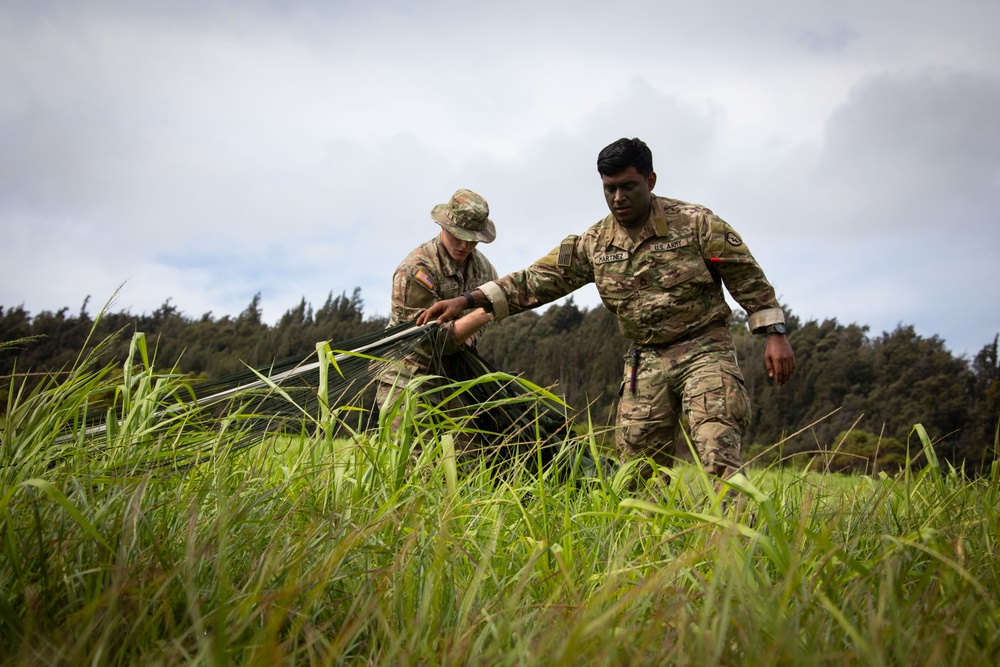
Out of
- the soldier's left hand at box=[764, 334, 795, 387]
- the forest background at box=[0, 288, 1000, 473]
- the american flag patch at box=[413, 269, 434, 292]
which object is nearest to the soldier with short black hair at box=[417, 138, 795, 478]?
the soldier's left hand at box=[764, 334, 795, 387]

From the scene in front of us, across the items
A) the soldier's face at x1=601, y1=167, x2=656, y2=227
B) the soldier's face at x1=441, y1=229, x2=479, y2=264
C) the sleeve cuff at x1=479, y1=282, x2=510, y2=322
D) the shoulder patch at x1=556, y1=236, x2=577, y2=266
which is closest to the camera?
the soldier's face at x1=601, y1=167, x2=656, y2=227

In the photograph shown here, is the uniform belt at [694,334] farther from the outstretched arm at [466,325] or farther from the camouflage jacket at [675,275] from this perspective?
the outstretched arm at [466,325]

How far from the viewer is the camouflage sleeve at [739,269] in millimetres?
4223

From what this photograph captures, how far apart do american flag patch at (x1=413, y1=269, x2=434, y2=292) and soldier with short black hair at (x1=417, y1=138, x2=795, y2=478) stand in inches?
25.5

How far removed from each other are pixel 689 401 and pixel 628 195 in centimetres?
116

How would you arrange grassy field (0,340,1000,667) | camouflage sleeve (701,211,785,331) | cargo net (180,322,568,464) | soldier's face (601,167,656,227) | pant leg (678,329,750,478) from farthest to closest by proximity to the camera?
soldier's face (601,167,656,227), camouflage sleeve (701,211,785,331), pant leg (678,329,750,478), cargo net (180,322,568,464), grassy field (0,340,1000,667)

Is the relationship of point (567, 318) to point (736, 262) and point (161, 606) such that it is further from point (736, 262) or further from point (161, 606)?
point (161, 606)

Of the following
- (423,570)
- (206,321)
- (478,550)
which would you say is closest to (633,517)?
(478,550)

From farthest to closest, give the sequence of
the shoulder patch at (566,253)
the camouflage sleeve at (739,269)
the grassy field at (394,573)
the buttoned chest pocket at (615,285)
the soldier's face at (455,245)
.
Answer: the soldier's face at (455,245) → the shoulder patch at (566,253) → the buttoned chest pocket at (615,285) → the camouflage sleeve at (739,269) → the grassy field at (394,573)

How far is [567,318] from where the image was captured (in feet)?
130

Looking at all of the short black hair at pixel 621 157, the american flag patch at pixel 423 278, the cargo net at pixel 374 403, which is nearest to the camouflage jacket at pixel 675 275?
the short black hair at pixel 621 157

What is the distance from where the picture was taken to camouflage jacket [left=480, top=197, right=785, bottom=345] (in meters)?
4.26

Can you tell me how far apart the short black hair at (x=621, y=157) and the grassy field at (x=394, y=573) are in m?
2.18

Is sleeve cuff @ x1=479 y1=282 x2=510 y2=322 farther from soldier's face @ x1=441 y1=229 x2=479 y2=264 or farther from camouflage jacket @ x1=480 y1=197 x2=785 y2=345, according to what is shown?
soldier's face @ x1=441 y1=229 x2=479 y2=264
